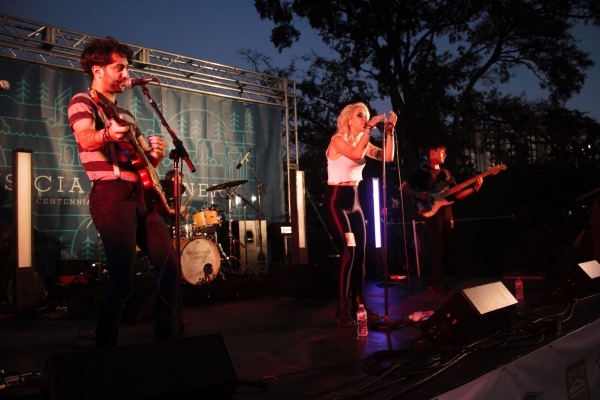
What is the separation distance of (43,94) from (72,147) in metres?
0.90

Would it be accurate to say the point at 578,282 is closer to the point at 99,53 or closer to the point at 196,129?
the point at 99,53

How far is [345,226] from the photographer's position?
3.94 meters

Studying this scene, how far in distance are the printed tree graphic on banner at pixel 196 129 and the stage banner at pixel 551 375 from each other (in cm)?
721

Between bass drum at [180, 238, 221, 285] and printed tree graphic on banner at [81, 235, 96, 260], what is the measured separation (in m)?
2.09

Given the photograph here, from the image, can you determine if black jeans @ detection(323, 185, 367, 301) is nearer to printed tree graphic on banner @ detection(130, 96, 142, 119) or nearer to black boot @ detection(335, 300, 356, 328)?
black boot @ detection(335, 300, 356, 328)

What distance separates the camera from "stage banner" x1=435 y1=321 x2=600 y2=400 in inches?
90.0

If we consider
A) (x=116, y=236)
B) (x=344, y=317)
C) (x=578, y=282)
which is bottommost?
(x=344, y=317)

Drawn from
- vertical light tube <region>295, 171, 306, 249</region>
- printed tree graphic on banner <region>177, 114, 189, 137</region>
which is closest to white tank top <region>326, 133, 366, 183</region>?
vertical light tube <region>295, 171, 306, 249</region>

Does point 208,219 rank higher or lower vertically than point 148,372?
higher

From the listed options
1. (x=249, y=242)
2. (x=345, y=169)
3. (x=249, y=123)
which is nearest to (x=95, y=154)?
(x=345, y=169)

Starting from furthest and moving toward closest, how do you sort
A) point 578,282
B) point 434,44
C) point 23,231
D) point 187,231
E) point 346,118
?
point 434,44 < point 187,231 < point 23,231 < point 578,282 < point 346,118

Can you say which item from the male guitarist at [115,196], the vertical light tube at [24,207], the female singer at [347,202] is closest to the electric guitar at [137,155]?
the male guitarist at [115,196]

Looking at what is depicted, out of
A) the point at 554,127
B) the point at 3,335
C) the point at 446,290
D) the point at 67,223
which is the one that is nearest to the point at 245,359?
the point at 3,335

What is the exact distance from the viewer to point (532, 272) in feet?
23.2
